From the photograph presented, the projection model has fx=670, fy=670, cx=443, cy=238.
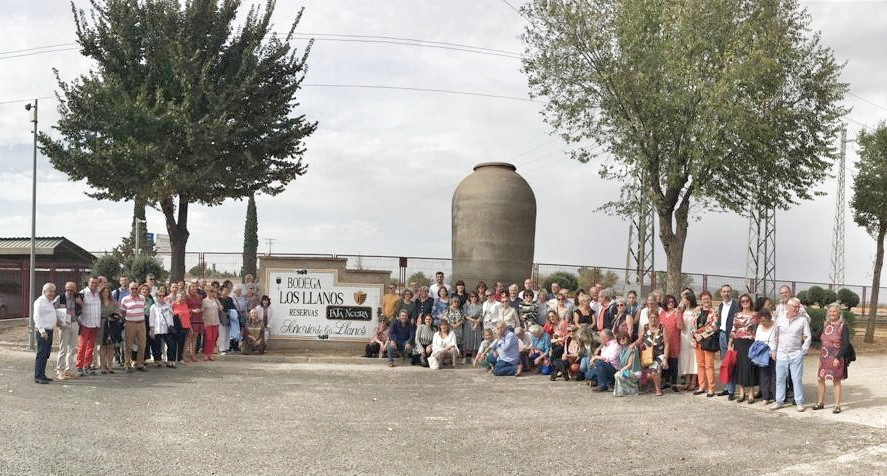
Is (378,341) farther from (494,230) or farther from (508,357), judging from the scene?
(494,230)

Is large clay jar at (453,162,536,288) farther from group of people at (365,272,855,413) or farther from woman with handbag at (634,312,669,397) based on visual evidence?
woman with handbag at (634,312,669,397)

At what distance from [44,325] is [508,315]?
27.6 feet

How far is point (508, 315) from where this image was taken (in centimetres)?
1383

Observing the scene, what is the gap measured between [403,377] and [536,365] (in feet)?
8.74

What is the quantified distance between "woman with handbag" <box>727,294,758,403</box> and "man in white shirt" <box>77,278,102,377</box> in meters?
11.0

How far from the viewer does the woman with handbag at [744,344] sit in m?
10.6

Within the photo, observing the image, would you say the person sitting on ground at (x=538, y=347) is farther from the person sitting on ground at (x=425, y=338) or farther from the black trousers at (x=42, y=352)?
the black trousers at (x=42, y=352)

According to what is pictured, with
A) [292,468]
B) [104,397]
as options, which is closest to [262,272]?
[104,397]

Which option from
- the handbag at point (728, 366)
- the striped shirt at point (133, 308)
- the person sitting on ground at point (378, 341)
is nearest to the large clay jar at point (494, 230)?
the person sitting on ground at point (378, 341)

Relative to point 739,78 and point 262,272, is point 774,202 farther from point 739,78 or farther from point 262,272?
point 262,272

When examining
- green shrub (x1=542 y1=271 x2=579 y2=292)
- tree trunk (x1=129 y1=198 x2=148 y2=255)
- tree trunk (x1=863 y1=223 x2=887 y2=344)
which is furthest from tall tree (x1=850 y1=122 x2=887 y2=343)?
tree trunk (x1=129 y1=198 x2=148 y2=255)

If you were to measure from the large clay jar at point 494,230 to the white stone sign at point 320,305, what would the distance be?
3.40 meters

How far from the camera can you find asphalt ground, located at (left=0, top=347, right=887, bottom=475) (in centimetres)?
686

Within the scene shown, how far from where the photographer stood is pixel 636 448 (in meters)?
7.67
